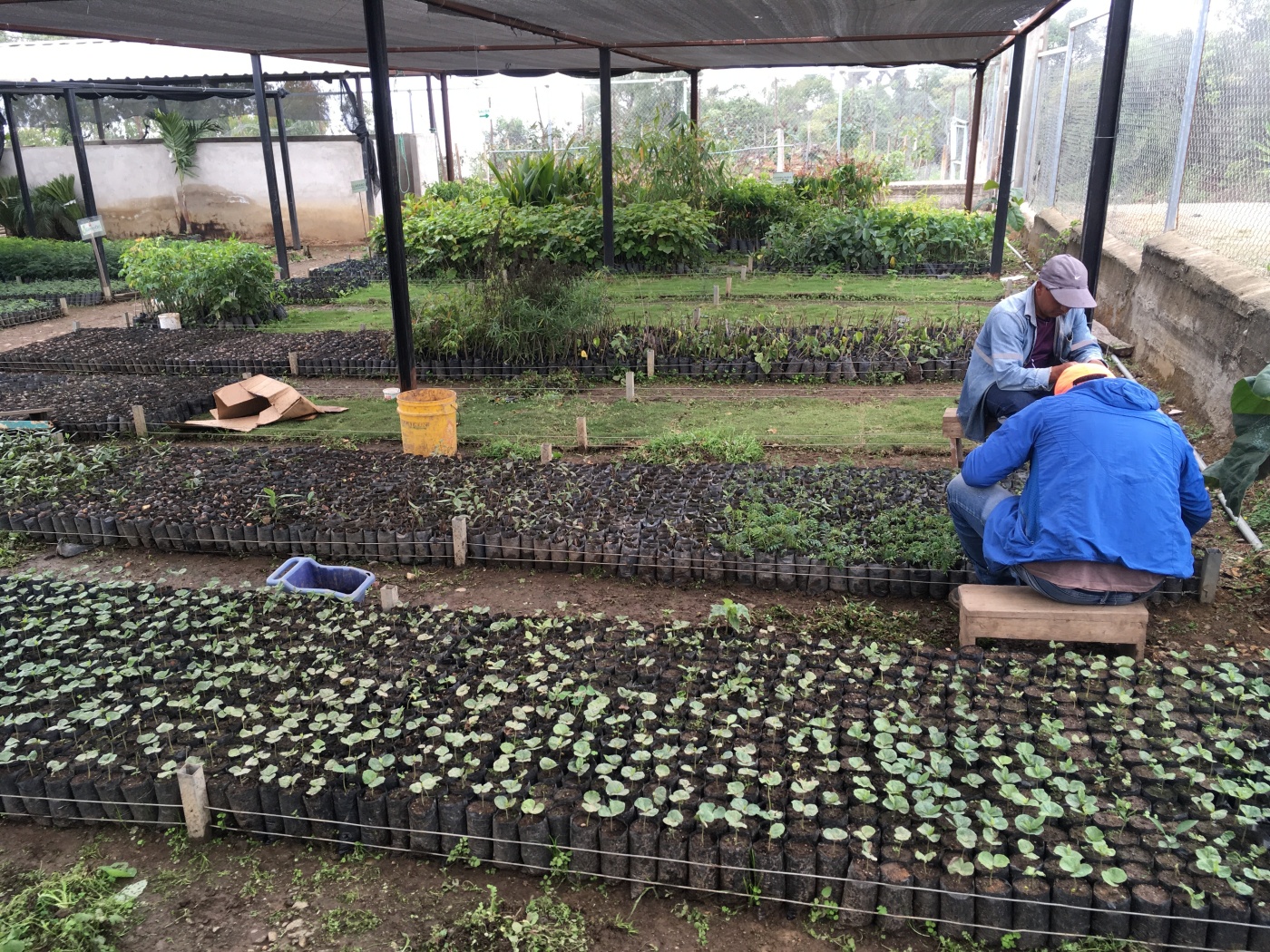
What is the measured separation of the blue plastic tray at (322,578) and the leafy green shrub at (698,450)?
80.4 inches

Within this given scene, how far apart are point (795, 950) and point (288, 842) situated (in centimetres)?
159

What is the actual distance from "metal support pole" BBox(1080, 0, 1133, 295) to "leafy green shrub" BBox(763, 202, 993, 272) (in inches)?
269

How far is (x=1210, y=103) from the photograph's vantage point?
701 cm

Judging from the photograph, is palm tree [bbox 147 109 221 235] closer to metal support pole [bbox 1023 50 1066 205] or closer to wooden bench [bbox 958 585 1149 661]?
metal support pole [bbox 1023 50 1066 205]

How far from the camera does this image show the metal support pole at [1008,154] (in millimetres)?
10750

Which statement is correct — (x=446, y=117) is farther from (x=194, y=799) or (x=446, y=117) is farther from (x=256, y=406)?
(x=194, y=799)

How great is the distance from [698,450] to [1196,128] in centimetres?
515

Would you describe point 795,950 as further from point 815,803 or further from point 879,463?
point 879,463

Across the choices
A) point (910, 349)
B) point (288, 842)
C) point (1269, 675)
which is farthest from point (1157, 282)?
point (288, 842)

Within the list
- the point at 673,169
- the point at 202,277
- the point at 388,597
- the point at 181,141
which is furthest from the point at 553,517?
the point at 181,141

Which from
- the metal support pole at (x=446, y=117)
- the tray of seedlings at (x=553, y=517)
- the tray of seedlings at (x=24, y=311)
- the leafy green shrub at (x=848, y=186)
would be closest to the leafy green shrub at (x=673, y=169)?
the leafy green shrub at (x=848, y=186)

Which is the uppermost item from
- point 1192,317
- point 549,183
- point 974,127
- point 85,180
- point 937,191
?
point 974,127

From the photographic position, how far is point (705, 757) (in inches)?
111

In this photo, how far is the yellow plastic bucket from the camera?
587 cm
